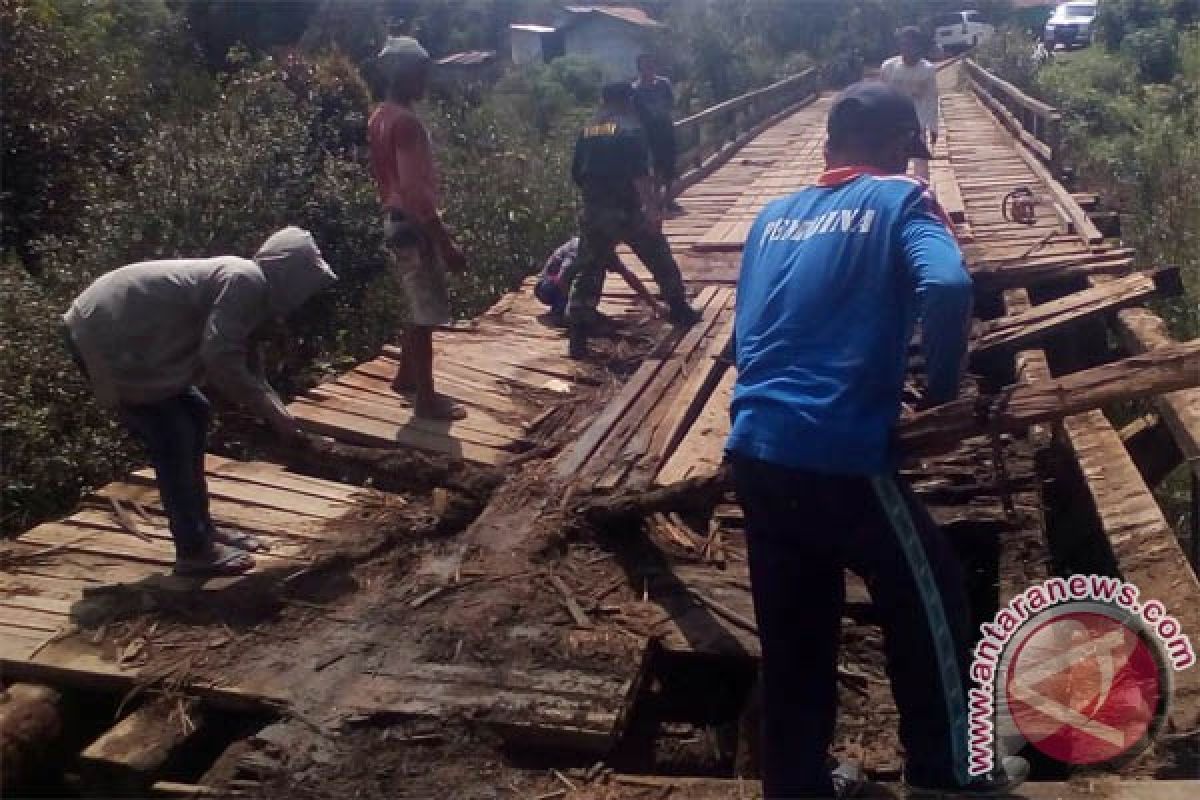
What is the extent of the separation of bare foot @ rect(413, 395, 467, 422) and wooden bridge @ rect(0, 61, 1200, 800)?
7 cm

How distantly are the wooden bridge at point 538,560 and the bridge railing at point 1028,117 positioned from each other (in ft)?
23.9

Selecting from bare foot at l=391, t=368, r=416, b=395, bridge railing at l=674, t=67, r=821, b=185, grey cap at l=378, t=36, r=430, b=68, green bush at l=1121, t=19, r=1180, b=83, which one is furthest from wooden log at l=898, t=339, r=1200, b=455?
green bush at l=1121, t=19, r=1180, b=83

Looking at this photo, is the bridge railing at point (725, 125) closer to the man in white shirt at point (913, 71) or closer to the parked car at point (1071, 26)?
the man in white shirt at point (913, 71)

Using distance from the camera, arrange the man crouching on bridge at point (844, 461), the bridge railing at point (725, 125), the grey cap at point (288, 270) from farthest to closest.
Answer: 1. the bridge railing at point (725, 125)
2. the grey cap at point (288, 270)
3. the man crouching on bridge at point (844, 461)

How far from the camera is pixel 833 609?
3.02 meters

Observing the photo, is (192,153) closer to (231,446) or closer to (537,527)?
(231,446)

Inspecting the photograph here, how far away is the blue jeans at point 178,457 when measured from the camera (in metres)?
4.33

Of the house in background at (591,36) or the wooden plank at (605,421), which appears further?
the house in background at (591,36)

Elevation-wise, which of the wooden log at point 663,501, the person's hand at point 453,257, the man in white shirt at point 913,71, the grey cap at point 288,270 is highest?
the man in white shirt at point 913,71

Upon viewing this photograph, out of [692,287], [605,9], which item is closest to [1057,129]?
[692,287]

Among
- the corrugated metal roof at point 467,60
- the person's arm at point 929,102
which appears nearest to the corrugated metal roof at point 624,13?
the corrugated metal roof at point 467,60

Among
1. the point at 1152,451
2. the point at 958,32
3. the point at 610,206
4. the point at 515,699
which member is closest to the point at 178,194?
the point at 610,206

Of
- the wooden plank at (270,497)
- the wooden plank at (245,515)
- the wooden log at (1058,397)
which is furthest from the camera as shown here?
the wooden plank at (270,497)

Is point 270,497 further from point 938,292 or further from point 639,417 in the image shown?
point 938,292
